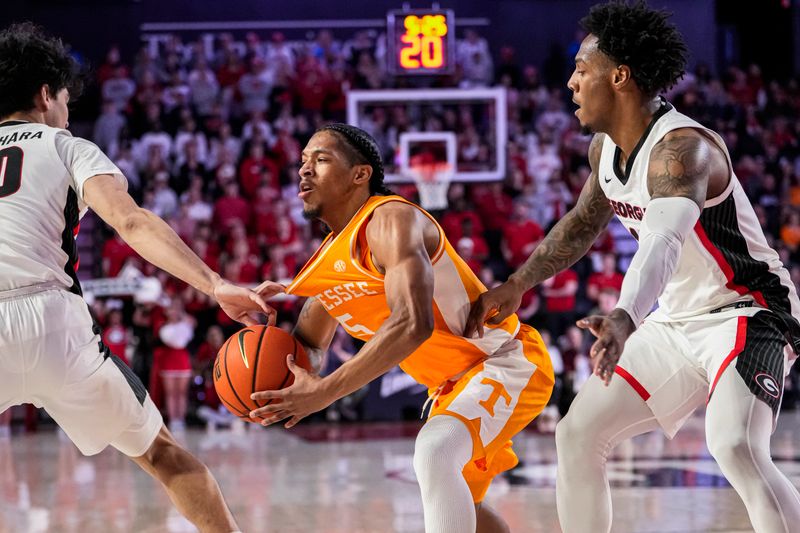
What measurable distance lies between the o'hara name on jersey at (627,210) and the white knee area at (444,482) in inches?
37.7

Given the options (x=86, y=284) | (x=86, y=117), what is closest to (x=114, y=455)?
(x=86, y=284)

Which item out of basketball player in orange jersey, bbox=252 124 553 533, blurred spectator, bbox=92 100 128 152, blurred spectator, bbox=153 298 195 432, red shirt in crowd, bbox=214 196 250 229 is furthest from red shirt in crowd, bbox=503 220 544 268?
basketball player in orange jersey, bbox=252 124 553 533

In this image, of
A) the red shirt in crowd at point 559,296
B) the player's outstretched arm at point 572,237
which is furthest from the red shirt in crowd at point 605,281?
the player's outstretched arm at point 572,237

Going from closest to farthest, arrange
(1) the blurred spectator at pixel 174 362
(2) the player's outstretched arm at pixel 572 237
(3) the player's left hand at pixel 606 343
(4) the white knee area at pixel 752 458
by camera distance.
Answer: (3) the player's left hand at pixel 606 343
(4) the white knee area at pixel 752 458
(2) the player's outstretched arm at pixel 572 237
(1) the blurred spectator at pixel 174 362

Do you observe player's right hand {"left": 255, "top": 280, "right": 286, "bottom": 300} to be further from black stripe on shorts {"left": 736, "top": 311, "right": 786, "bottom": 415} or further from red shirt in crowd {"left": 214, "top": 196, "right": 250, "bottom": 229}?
red shirt in crowd {"left": 214, "top": 196, "right": 250, "bottom": 229}

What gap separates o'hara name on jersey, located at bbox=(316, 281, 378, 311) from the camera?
3527 millimetres

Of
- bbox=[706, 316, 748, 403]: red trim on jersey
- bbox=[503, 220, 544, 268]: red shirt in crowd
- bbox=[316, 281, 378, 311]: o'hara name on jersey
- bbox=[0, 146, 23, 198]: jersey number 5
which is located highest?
bbox=[0, 146, 23, 198]: jersey number 5

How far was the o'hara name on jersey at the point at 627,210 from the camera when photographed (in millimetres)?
3456

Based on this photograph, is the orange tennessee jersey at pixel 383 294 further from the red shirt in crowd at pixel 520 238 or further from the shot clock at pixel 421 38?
the shot clock at pixel 421 38

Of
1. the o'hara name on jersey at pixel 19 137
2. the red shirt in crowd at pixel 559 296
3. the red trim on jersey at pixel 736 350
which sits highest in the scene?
the o'hara name on jersey at pixel 19 137

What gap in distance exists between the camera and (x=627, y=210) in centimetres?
353

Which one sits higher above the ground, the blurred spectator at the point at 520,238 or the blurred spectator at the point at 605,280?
the blurred spectator at the point at 520,238

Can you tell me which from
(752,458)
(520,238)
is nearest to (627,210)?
(752,458)

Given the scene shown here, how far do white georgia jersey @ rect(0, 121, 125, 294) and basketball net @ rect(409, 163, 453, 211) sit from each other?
8.64m
